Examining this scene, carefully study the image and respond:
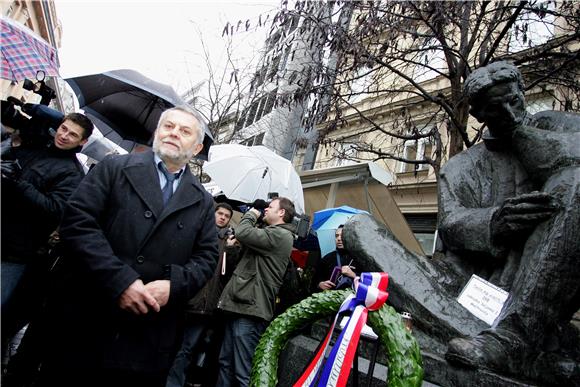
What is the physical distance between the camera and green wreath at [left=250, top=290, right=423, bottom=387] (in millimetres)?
1216

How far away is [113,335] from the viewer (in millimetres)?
1689

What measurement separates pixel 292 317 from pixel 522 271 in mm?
1327

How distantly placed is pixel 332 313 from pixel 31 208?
1952 millimetres

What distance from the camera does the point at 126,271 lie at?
163 centimetres

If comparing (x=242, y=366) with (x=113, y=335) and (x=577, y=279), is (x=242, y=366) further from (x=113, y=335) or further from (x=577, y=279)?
(x=577, y=279)

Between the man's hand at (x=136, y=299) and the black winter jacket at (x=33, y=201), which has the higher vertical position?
A: the black winter jacket at (x=33, y=201)

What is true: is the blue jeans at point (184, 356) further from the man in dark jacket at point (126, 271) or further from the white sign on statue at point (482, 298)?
the white sign on statue at point (482, 298)

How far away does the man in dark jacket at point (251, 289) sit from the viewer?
3244 millimetres

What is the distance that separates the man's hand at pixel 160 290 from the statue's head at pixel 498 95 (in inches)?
84.9

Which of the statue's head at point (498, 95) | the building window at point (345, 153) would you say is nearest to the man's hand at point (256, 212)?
the statue's head at point (498, 95)

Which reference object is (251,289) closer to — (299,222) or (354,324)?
(299,222)

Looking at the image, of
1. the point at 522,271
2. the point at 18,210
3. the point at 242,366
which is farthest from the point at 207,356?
the point at 522,271

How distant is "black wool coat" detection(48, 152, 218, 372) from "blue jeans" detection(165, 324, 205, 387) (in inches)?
77.8

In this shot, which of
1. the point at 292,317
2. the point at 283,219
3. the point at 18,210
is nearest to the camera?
the point at 292,317
